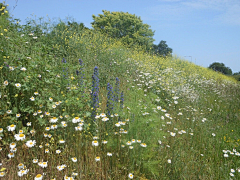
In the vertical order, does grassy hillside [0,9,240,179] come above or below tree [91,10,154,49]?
below

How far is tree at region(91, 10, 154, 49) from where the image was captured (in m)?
21.3

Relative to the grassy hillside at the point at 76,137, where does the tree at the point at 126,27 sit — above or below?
above

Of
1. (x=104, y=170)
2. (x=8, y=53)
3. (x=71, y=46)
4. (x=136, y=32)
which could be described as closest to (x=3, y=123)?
(x=8, y=53)

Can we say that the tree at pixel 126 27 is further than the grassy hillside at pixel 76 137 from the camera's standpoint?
Yes

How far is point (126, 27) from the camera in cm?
2203

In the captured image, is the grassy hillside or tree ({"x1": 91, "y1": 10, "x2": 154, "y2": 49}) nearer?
the grassy hillside

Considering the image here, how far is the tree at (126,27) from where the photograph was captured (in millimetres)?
21303

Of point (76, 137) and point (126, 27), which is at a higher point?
point (126, 27)

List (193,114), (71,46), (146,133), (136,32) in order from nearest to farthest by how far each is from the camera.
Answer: (146,133)
(193,114)
(71,46)
(136,32)

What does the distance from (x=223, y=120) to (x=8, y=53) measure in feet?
19.2

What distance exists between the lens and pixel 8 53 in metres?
3.27

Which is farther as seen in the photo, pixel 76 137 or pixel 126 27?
pixel 126 27

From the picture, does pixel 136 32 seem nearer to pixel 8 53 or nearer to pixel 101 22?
pixel 101 22

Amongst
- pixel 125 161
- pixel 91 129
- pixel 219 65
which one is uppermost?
pixel 219 65
